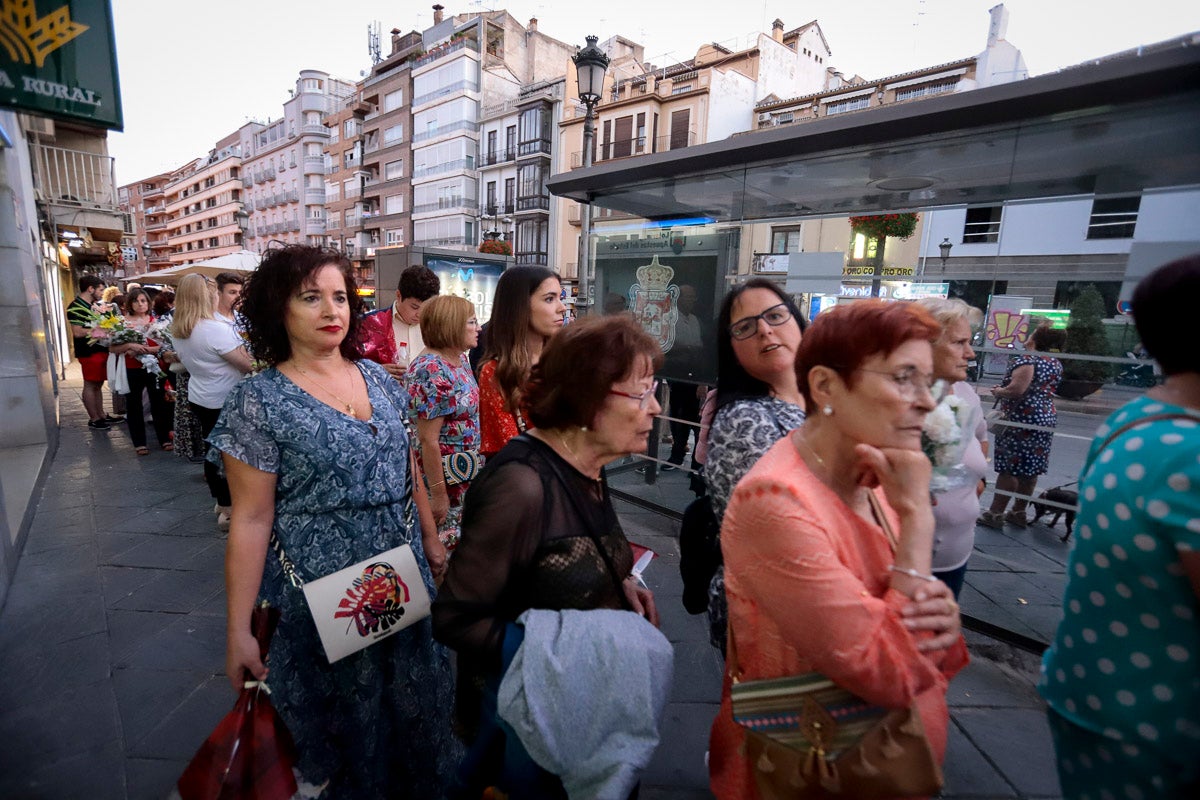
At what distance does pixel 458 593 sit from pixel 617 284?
4709 millimetres

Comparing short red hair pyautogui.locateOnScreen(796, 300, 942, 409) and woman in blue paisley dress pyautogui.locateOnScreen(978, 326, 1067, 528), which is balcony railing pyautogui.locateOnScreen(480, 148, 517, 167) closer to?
woman in blue paisley dress pyautogui.locateOnScreen(978, 326, 1067, 528)

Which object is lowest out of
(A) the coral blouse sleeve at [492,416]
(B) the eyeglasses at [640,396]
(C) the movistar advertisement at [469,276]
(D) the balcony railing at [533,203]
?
(A) the coral blouse sleeve at [492,416]

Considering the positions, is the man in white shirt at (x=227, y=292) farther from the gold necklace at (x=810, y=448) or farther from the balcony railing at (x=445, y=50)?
the balcony railing at (x=445, y=50)

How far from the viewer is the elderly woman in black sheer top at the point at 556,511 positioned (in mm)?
1225

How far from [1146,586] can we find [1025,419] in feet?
12.5

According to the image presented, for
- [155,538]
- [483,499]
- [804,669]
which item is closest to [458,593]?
[483,499]

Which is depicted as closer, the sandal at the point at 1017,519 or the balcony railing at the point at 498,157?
the sandal at the point at 1017,519

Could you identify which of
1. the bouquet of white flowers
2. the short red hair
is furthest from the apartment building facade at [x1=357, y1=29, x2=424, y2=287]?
the bouquet of white flowers

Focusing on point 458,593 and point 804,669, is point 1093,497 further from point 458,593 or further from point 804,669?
point 458,593

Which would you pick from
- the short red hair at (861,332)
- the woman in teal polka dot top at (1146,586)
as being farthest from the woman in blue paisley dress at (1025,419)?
the short red hair at (861,332)

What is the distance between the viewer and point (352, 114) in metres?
44.8

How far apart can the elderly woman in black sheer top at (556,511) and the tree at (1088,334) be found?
3.53 metres

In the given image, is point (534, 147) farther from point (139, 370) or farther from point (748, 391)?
point (748, 391)

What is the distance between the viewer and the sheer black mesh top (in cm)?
122
